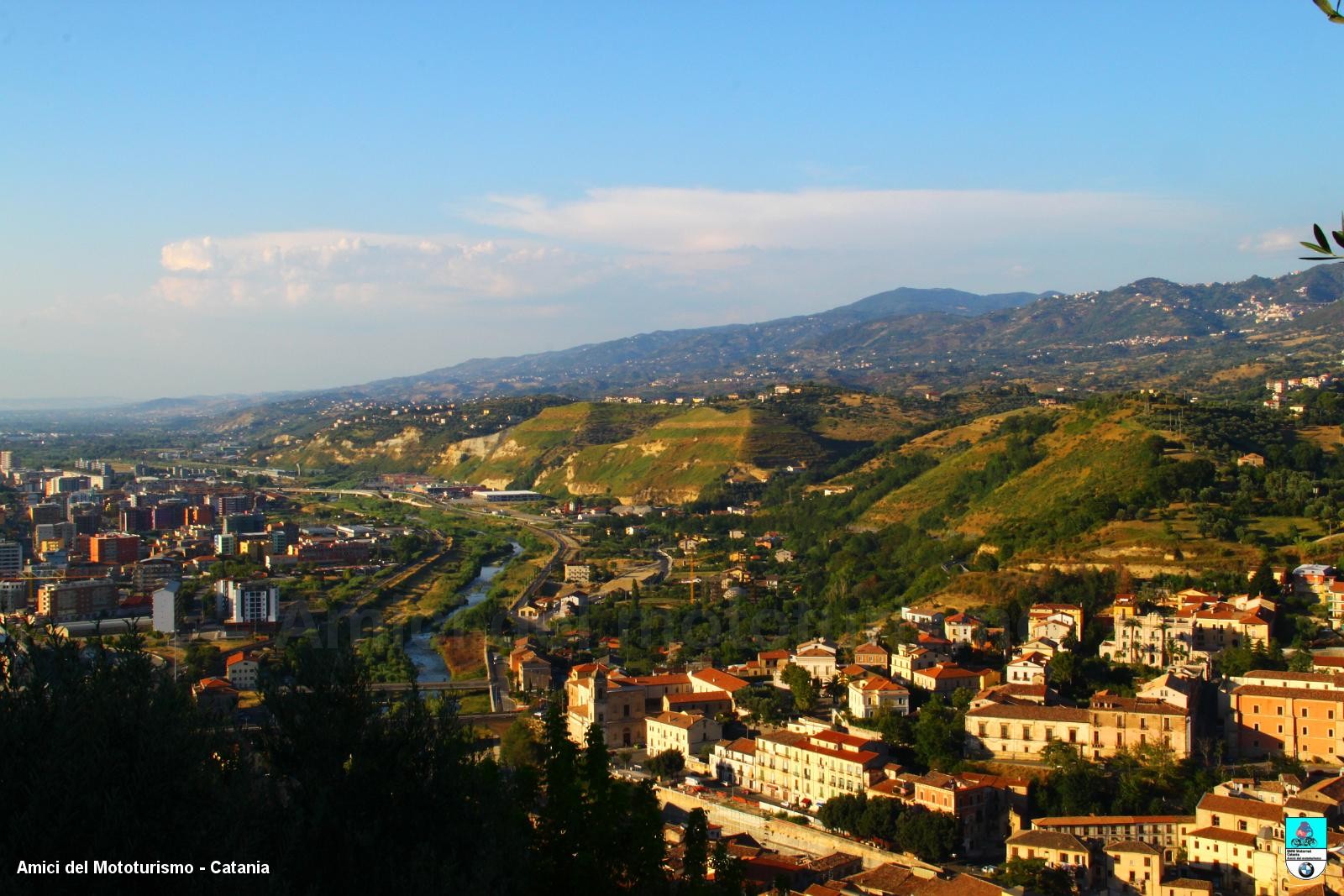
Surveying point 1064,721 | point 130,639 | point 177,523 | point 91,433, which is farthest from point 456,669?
point 91,433

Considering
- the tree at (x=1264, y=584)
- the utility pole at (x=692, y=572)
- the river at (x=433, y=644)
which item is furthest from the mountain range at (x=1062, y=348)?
the tree at (x=1264, y=584)

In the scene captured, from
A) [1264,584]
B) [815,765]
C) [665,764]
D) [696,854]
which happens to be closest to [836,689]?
[665,764]

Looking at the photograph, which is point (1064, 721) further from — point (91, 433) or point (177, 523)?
point (91, 433)

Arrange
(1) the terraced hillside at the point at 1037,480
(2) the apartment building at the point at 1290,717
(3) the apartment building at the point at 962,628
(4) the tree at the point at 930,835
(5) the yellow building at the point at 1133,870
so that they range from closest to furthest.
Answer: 1. (5) the yellow building at the point at 1133,870
2. (4) the tree at the point at 930,835
3. (2) the apartment building at the point at 1290,717
4. (3) the apartment building at the point at 962,628
5. (1) the terraced hillside at the point at 1037,480

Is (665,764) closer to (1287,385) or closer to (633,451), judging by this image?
(633,451)

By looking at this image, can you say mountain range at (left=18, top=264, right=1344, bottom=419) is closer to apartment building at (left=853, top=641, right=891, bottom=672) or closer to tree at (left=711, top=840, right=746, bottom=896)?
apartment building at (left=853, top=641, right=891, bottom=672)

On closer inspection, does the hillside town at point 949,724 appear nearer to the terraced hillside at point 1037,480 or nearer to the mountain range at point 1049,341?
the terraced hillside at point 1037,480
